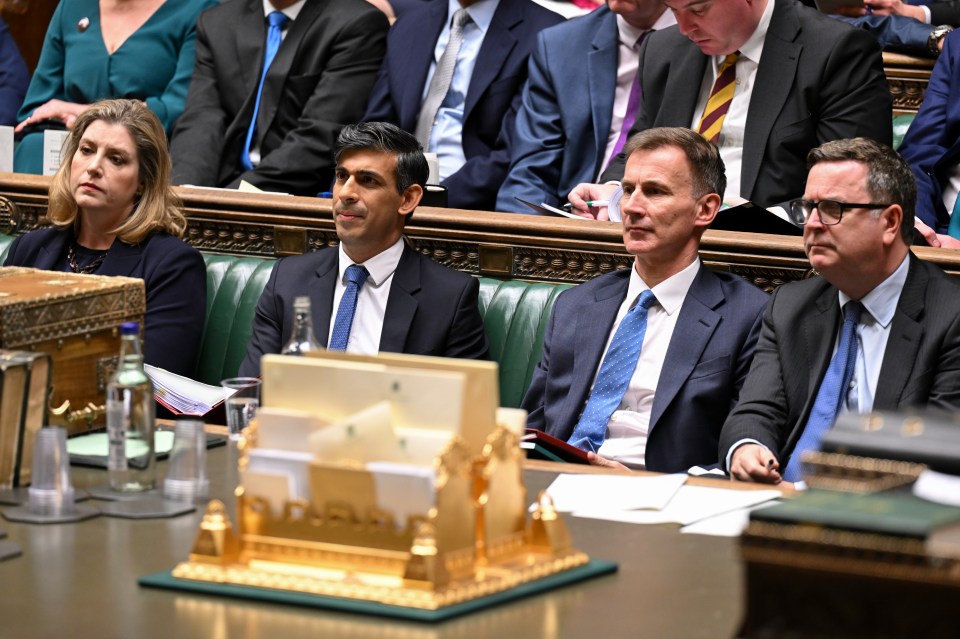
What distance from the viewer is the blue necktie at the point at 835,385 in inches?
137

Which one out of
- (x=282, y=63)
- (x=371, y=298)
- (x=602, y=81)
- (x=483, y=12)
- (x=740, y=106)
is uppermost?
(x=483, y=12)

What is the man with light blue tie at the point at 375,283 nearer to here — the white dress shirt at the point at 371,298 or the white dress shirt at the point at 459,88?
the white dress shirt at the point at 371,298

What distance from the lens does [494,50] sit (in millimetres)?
5555

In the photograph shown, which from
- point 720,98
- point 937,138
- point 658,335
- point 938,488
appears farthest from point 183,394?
point 937,138

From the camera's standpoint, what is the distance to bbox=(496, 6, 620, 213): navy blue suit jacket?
206 inches

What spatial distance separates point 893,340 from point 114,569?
198cm

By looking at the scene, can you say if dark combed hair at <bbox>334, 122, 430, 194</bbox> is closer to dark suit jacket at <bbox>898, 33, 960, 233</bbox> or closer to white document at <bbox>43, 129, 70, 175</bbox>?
white document at <bbox>43, 129, 70, 175</bbox>

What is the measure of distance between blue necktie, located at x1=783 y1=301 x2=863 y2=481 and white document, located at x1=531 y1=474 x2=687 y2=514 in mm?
957

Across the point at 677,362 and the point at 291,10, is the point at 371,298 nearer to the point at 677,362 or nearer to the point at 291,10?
the point at 677,362

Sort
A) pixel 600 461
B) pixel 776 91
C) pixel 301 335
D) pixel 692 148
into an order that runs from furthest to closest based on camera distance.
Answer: pixel 776 91 → pixel 692 148 → pixel 600 461 → pixel 301 335

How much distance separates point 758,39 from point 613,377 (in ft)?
4.73

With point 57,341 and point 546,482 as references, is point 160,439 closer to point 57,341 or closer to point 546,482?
point 57,341

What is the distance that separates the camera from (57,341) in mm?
2814

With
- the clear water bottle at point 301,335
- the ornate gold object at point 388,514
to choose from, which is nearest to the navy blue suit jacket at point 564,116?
the clear water bottle at point 301,335
